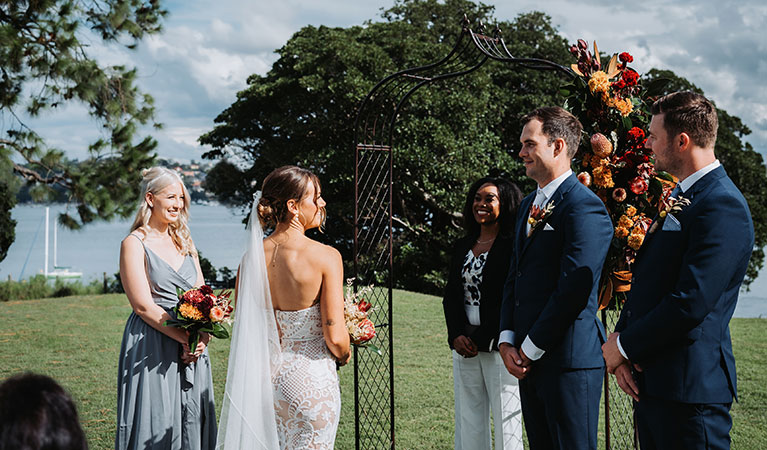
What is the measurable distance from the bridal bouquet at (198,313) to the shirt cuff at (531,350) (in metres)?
1.75

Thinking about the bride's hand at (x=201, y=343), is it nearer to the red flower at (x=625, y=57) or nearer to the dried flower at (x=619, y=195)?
the dried flower at (x=619, y=195)

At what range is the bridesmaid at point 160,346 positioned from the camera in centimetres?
377

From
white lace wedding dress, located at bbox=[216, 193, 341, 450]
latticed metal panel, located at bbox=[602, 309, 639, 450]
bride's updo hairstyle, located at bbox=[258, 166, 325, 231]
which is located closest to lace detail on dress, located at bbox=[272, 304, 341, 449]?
white lace wedding dress, located at bbox=[216, 193, 341, 450]

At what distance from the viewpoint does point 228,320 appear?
12.8 ft

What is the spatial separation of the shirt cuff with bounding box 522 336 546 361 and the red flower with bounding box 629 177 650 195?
1.23 m

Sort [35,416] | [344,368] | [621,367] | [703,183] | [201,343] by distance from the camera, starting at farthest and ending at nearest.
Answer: [344,368] → [201,343] → [621,367] → [703,183] → [35,416]

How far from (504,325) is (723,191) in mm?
1327

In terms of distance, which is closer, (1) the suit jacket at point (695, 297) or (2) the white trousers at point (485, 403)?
(1) the suit jacket at point (695, 297)

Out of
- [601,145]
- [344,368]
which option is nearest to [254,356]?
[601,145]

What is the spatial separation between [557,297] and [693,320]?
67cm

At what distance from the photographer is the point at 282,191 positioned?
11.1 ft

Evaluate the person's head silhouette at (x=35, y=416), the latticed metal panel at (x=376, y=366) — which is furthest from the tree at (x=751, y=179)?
the person's head silhouette at (x=35, y=416)

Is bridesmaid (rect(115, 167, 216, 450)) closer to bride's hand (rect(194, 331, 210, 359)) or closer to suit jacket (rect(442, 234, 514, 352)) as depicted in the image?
bride's hand (rect(194, 331, 210, 359))

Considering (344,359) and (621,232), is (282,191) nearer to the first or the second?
(344,359)
